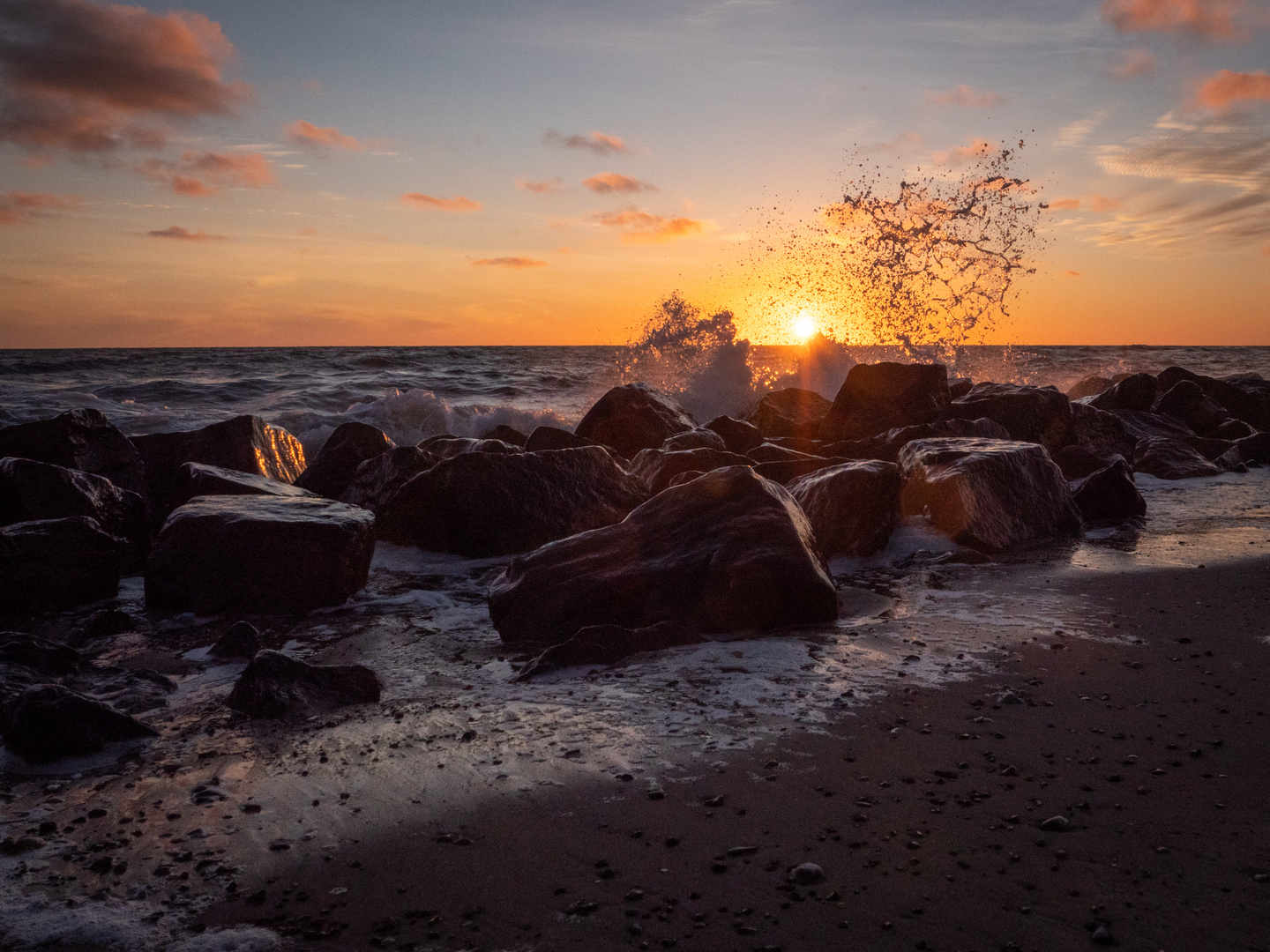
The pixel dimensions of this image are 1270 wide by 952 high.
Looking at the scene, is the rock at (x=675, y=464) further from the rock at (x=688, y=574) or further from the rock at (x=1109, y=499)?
the rock at (x=1109, y=499)

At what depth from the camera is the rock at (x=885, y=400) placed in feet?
27.5

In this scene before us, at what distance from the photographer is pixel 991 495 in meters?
5.17

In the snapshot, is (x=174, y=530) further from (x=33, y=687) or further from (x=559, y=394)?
(x=559, y=394)

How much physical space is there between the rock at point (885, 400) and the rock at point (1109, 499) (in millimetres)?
2507

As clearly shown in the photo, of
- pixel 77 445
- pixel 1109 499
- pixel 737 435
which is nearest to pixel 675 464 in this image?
pixel 737 435

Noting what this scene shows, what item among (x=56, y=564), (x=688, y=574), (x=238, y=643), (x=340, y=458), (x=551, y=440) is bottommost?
(x=238, y=643)

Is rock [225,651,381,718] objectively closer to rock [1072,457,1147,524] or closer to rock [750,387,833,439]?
rock [1072,457,1147,524]

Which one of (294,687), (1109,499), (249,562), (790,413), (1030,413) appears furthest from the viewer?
(790,413)

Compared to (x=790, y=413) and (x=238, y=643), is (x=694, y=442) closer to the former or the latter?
(x=790, y=413)

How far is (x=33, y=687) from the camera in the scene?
8.99 ft

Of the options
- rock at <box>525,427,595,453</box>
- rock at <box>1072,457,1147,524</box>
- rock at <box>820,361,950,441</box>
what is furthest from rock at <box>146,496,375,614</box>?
rock at <box>820,361,950,441</box>

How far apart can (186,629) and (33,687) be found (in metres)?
1.36

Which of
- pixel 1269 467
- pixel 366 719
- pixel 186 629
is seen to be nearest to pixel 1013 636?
pixel 366 719

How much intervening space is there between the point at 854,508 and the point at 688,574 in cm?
163
